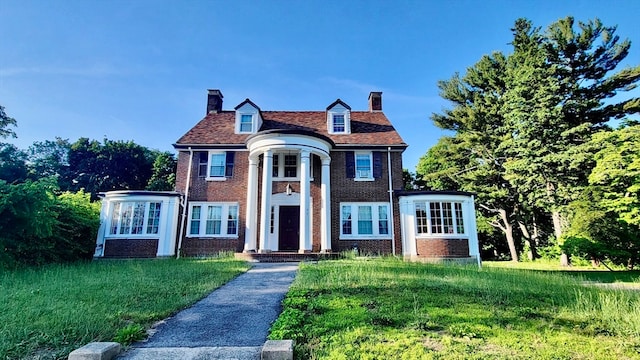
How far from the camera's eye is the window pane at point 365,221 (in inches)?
636

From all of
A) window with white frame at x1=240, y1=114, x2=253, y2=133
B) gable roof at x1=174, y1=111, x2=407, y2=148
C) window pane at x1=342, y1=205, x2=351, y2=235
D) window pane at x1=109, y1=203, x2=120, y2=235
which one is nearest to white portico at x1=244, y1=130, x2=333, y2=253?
window pane at x1=342, y1=205, x2=351, y2=235

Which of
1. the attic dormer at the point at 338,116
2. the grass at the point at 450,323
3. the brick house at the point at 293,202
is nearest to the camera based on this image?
the grass at the point at 450,323

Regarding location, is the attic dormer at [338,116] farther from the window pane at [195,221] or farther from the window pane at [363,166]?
the window pane at [195,221]

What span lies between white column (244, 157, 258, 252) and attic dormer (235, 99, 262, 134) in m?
2.56

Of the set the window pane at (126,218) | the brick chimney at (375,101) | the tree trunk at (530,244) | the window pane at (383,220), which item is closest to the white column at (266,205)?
the window pane at (383,220)

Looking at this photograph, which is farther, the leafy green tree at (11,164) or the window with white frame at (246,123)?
the leafy green tree at (11,164)

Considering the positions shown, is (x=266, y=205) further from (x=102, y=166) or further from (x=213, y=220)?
(x=102, y=166)

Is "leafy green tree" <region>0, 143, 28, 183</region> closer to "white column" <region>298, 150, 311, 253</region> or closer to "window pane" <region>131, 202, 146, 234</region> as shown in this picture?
"window pane" <region>131, 202, 146, 234</region>

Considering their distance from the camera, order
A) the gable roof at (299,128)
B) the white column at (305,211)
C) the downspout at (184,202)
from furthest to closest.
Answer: the gable roof at (299,128) < the downspout at (184,202) < the white column at (305,211)

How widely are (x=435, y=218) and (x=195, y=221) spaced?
462 inches

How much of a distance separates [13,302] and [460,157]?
2844cm

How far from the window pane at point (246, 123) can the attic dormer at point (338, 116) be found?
4.31 meters

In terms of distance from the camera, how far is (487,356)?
3.71 m

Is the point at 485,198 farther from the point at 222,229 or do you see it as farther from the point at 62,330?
the point at 62,330
